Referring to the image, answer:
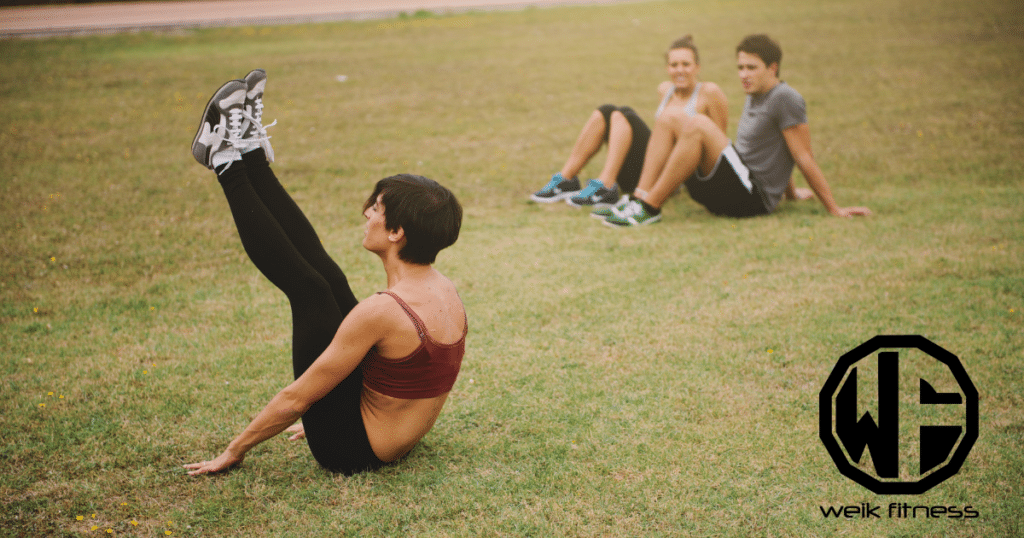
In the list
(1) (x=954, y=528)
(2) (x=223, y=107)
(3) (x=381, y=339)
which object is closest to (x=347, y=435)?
(3) (x=381, y=339)

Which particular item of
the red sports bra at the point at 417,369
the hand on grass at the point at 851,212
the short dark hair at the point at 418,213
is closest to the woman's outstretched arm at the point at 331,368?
the red sports bra at the point at 417,369

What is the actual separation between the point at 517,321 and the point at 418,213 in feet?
7.47

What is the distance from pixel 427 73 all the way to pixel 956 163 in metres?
9.79

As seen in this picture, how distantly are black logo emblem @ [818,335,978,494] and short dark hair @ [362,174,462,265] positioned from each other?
221cm

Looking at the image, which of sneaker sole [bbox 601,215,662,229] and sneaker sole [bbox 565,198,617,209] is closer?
sneaker sole [bbox 601,215,662,229]

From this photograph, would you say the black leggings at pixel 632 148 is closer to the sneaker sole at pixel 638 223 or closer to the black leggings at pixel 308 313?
the sneaker sole at pixel 638 223

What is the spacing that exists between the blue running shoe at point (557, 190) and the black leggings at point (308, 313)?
4.75 m

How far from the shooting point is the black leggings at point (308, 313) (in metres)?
3.17

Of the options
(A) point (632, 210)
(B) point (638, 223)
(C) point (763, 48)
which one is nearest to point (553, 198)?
(A) point (632, 210)

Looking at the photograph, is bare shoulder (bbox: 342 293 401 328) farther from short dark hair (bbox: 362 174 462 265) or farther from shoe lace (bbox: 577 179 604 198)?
shoe lace (bbox: 577 179 604 198)

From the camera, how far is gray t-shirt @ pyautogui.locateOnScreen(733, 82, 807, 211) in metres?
6.95

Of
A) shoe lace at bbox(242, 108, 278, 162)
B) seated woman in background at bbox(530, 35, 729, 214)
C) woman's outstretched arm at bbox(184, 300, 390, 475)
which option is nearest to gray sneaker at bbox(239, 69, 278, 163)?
shoe lace at bbox(242, 108, 278, 162)

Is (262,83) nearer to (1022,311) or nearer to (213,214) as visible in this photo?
(213,214)

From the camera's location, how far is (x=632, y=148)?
25.9 feet
